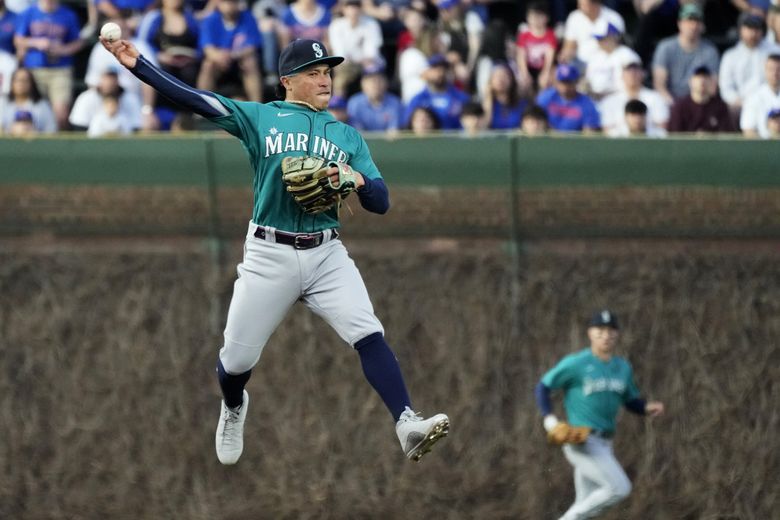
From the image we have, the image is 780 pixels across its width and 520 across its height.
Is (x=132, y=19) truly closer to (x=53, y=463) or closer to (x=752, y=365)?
(x=53, y=463)

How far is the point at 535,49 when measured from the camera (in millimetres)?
12391

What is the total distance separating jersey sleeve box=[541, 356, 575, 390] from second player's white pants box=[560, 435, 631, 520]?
1.49ft

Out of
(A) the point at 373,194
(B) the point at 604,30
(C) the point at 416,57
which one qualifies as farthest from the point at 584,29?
(A) the point at 373,194

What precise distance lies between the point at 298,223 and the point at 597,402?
4.43 meters

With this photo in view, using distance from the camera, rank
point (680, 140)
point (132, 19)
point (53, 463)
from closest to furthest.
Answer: point (680, 140) → point (53, 463) → point (132, 19)

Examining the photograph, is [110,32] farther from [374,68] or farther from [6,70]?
[6,70]

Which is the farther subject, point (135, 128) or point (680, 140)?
point (135, 128)

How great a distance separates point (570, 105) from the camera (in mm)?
11867

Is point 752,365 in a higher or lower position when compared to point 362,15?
lower

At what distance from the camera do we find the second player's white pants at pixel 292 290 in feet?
22.8

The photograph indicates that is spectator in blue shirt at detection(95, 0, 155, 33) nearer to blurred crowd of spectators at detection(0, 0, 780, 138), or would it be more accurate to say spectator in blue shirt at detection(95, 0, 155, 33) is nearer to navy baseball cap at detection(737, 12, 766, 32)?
blurred crowd of spectators at detection(0, 0, 780, 138)

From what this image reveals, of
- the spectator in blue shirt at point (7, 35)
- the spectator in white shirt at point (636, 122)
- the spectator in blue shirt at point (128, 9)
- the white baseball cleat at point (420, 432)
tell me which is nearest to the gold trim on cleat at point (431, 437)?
the white baseball cleat at point (420, 432)

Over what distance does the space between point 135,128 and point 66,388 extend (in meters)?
2.24

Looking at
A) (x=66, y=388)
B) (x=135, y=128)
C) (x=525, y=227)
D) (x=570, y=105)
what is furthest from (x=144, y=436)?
(x=570, y=105)
